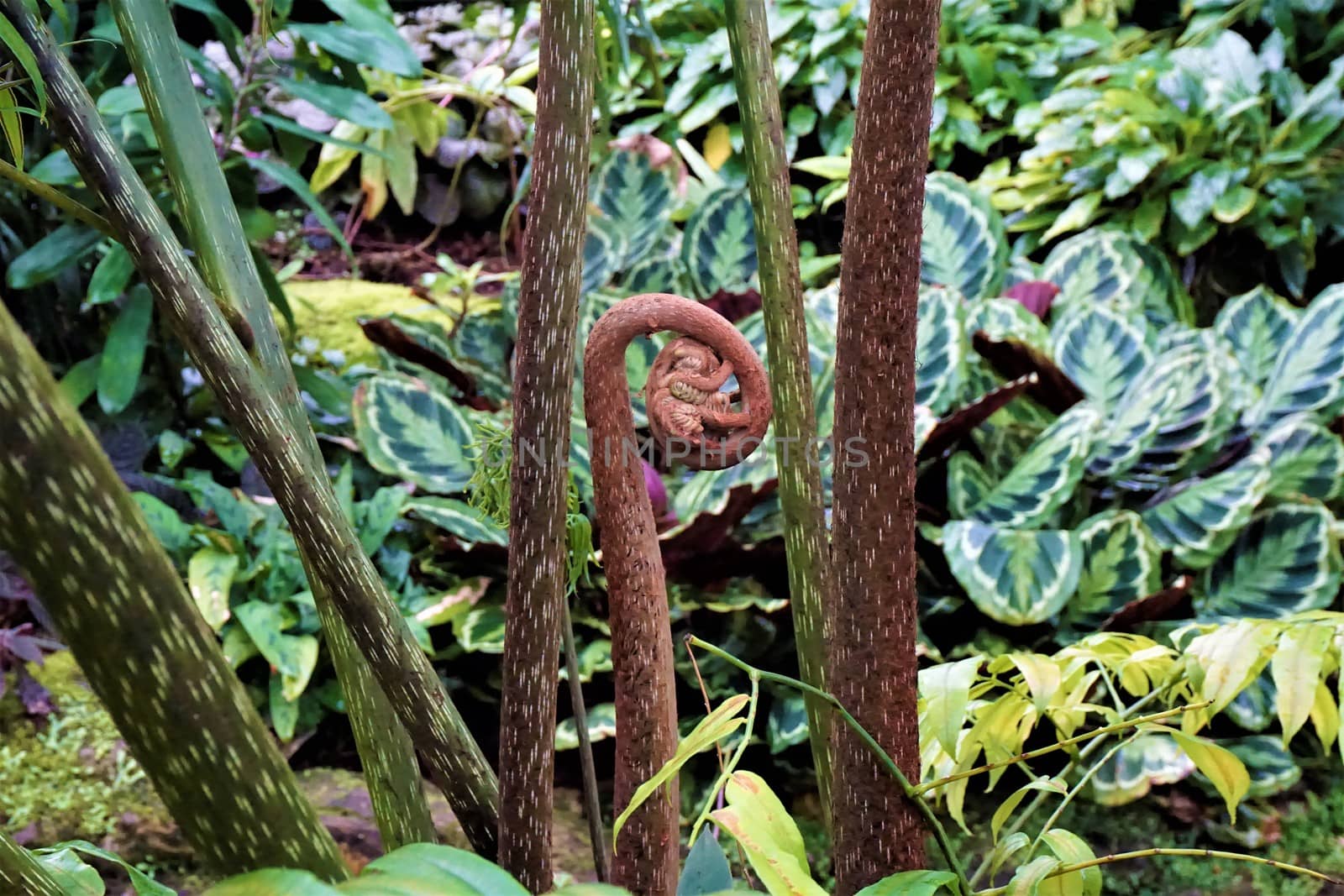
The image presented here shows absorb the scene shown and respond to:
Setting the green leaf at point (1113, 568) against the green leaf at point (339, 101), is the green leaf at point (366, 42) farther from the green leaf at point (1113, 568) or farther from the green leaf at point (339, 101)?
the green leaf at point (1113, 568)

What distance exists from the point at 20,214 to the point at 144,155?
0.40 metres

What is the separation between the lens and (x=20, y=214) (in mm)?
1720

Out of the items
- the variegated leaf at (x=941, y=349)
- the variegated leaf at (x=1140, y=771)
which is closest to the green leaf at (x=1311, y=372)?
the variegated leaf at (x=941, y=349)

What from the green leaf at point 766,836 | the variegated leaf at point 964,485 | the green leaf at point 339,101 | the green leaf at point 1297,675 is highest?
the green leaf at point 339,101

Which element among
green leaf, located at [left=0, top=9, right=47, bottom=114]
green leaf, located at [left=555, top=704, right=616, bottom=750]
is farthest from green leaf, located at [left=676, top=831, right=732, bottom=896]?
green leaf, located at [left=555, top=704, right=616, bottom=750]

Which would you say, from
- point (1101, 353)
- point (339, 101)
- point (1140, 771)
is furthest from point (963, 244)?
point (339, 101)

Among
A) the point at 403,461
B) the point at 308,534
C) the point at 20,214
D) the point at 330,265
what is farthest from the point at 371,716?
the point at 330,265

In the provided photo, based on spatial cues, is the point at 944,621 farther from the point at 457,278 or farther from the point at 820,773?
the point at 457,278

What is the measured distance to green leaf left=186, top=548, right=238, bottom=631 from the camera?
1.46 meters

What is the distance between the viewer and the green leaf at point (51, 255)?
151 centimetres

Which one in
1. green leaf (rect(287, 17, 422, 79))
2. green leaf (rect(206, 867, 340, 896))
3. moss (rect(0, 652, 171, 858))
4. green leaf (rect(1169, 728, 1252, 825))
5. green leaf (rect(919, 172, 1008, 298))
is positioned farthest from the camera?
green leaf (rect(919, 172, 1008, 298))

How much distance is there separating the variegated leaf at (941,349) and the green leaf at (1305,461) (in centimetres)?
47

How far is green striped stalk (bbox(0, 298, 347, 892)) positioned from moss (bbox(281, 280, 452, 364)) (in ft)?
6.68

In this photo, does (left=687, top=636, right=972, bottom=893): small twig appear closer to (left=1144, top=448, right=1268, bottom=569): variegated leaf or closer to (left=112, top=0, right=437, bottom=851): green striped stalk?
(left=112, top=0, right=437, bottom=851): green striped stalk
